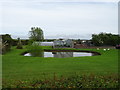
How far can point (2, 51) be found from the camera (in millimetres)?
13000

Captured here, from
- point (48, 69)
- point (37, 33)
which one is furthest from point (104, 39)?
point (48, 69)

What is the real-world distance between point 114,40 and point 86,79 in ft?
60.8

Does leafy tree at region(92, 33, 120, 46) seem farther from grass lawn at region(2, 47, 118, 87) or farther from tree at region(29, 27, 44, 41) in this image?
grass lawn at region(2, 47, 118, 87)

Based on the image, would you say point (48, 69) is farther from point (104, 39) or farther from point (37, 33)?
point (37, 33)

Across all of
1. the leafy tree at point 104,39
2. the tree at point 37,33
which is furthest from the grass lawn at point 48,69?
the tree at point 37,33

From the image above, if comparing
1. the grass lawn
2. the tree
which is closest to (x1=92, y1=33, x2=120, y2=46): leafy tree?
the tree

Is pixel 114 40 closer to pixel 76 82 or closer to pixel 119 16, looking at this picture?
pixel 119 16

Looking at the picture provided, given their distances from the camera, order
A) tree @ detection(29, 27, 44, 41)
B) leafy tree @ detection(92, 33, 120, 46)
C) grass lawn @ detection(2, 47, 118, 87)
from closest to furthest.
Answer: grass lawn @ detection(2, 47, 118, 87), leafy tree @ detection(92, 33, 120, 46), tree @ detection(29, 27, 44, 41)

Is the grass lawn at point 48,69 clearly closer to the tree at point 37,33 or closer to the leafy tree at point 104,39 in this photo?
the leafy tree at point 104,39

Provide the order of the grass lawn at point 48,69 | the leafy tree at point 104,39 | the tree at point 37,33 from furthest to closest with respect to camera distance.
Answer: the tree at point 37,33 < the leafy tree at point 104,39 < the grass lawn at point 48,69

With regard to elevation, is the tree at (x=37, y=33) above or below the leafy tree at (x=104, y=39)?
above

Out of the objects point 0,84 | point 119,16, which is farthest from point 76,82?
point 119,16

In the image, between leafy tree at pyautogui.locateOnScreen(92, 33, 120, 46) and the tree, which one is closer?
leafy tree at pyautogui.locateOnScreen(92, 33, 120, 46)

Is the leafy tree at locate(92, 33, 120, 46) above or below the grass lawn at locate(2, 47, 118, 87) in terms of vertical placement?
above
